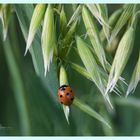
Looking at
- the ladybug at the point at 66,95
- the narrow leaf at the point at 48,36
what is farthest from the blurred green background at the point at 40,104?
the narrow leaf at the point at 48,36

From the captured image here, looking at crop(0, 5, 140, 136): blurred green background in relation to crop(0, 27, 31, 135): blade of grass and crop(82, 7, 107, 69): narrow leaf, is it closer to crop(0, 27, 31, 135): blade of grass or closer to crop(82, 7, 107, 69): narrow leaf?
crop(0, 27, 31, 135): blade of grass

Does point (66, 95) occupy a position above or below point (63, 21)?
below

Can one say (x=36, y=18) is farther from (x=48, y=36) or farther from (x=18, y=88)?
(x=18, y=88)

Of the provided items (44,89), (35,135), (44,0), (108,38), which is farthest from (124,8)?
(35,135)

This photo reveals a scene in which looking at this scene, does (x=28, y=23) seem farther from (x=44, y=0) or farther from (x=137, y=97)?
A: (x=137, y=97)

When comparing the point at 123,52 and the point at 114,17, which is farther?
the point at 114,17

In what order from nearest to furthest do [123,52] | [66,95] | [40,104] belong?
[123,52] → [66,95] → [40,104]

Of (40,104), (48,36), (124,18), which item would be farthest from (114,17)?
(40,104)

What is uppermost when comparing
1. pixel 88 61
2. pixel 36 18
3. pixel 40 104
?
pixel 36 18
